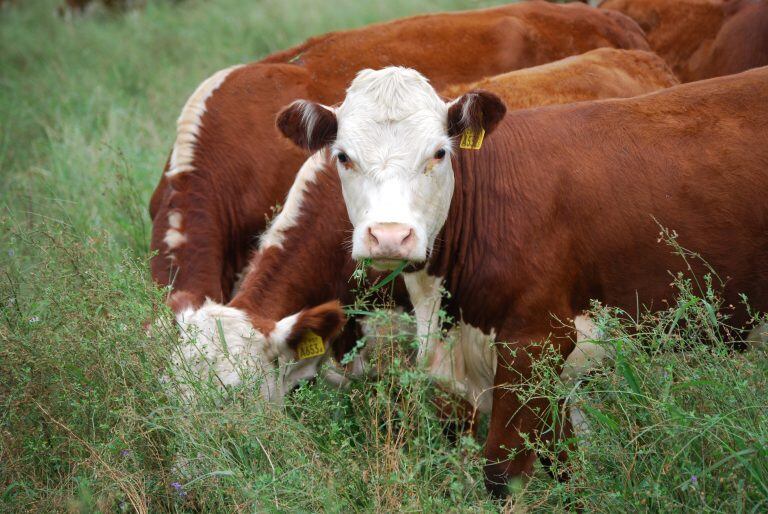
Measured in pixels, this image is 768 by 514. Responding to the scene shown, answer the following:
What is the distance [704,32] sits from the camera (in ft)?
24.8

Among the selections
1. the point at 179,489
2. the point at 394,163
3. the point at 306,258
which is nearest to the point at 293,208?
the point at 306,258

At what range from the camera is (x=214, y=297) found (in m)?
5.22

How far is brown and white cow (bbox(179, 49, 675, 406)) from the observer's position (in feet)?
14.3

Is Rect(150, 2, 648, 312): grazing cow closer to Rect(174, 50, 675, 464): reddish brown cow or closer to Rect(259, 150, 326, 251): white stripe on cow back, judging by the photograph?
Rect(174, 50, 675, 464): reddish brown cow

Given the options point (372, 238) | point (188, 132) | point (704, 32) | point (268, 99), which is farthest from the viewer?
point (704, 32)

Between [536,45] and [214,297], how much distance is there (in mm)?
3527

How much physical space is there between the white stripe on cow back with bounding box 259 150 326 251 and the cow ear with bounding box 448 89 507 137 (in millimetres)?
993

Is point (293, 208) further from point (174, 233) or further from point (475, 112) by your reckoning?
point (475, 112)

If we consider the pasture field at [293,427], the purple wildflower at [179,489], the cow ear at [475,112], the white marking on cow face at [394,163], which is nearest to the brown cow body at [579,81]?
the cow ear at [475,112]

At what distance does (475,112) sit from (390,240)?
0.82 meters

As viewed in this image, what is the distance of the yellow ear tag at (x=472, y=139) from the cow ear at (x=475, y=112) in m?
0.02

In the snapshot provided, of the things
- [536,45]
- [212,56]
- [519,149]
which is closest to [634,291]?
[519,149]

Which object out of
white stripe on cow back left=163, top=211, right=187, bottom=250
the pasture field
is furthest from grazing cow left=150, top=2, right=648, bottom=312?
the pasture field

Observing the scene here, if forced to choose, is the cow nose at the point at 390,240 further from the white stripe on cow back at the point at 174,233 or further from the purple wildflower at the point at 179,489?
the white stripe on cow back at the point at 174,233
